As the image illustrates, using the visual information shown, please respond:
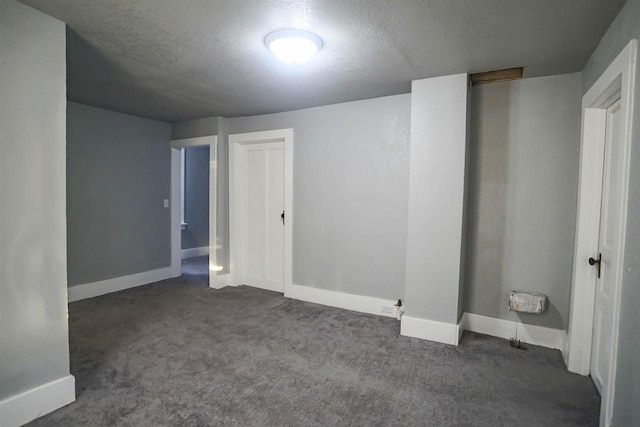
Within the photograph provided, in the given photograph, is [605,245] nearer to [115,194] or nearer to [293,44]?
[293,44]

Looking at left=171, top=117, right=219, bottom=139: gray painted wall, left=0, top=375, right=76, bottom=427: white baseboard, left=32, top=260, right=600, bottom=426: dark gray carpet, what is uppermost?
left=171, top=117, right=219, bottom=139: gray painted wall

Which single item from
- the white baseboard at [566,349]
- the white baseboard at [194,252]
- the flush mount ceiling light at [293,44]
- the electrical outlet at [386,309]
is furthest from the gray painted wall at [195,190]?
the white baseboard at [566,349]

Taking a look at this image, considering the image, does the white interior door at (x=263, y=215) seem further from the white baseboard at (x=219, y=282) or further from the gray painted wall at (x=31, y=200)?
the gray painted wall at (x=31, y=200)

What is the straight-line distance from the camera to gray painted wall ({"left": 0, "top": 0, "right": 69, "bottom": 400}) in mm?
1798

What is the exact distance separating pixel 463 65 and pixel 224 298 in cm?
359

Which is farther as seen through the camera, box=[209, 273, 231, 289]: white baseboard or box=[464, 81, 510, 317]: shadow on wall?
box=[209, 273, 231, 289]: white baseboard

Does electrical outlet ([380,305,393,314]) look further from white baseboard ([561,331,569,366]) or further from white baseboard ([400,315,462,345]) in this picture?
Answer: white baseboard ([561,331,569,366])

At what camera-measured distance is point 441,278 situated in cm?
295

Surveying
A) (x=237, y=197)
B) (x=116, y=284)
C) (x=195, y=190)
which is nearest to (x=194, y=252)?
(x=195, y=190)

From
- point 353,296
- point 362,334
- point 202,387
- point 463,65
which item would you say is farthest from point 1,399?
A: point 463,65

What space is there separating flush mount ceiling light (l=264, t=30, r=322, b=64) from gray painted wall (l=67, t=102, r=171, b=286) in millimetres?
3146

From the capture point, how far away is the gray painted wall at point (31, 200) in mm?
1798

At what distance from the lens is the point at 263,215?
15.0 feet

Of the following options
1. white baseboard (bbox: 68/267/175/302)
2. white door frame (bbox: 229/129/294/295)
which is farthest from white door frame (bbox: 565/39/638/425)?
white baseboard (bbox: 68/267/175/302)
